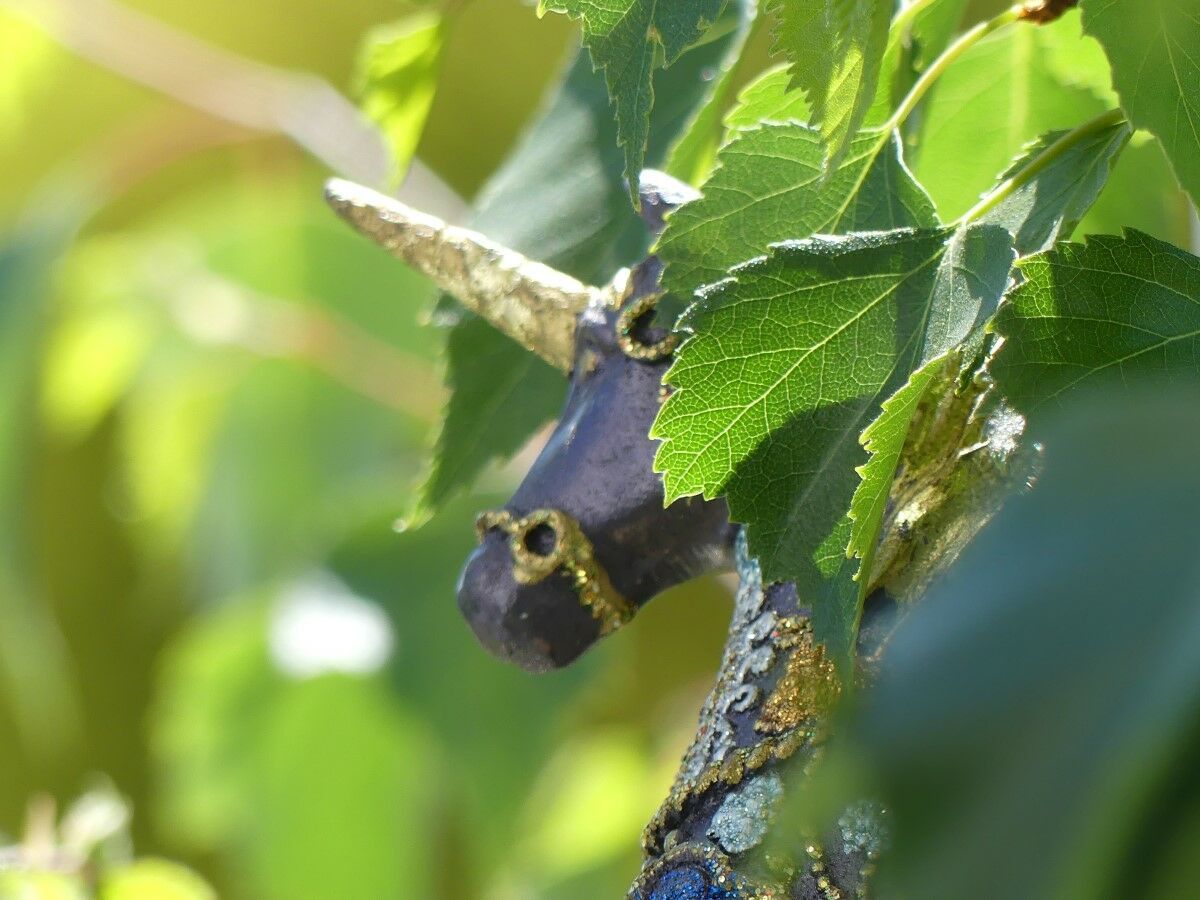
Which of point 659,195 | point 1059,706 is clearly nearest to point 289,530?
point 659,195

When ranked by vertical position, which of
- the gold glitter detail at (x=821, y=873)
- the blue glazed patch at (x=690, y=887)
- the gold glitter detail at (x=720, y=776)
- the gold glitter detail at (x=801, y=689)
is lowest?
the gold glitter detail at (x=821, y=873)

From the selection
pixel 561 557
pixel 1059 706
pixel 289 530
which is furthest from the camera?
pixel 289 530

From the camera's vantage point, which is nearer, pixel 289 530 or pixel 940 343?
pixel 940 343

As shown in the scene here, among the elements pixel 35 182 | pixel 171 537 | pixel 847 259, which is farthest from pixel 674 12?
pixel 35 182

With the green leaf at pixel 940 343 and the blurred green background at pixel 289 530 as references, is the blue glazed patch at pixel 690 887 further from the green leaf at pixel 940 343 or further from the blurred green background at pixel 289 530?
the blurred green background at pixel 289 530

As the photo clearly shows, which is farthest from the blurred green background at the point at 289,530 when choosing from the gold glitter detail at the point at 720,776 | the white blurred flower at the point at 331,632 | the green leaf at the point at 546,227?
the gold glitter detail at the point at 720,776

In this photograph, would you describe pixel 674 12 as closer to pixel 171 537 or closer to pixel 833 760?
pixel 833 760

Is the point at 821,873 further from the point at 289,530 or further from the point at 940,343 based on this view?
the point at 289,530
